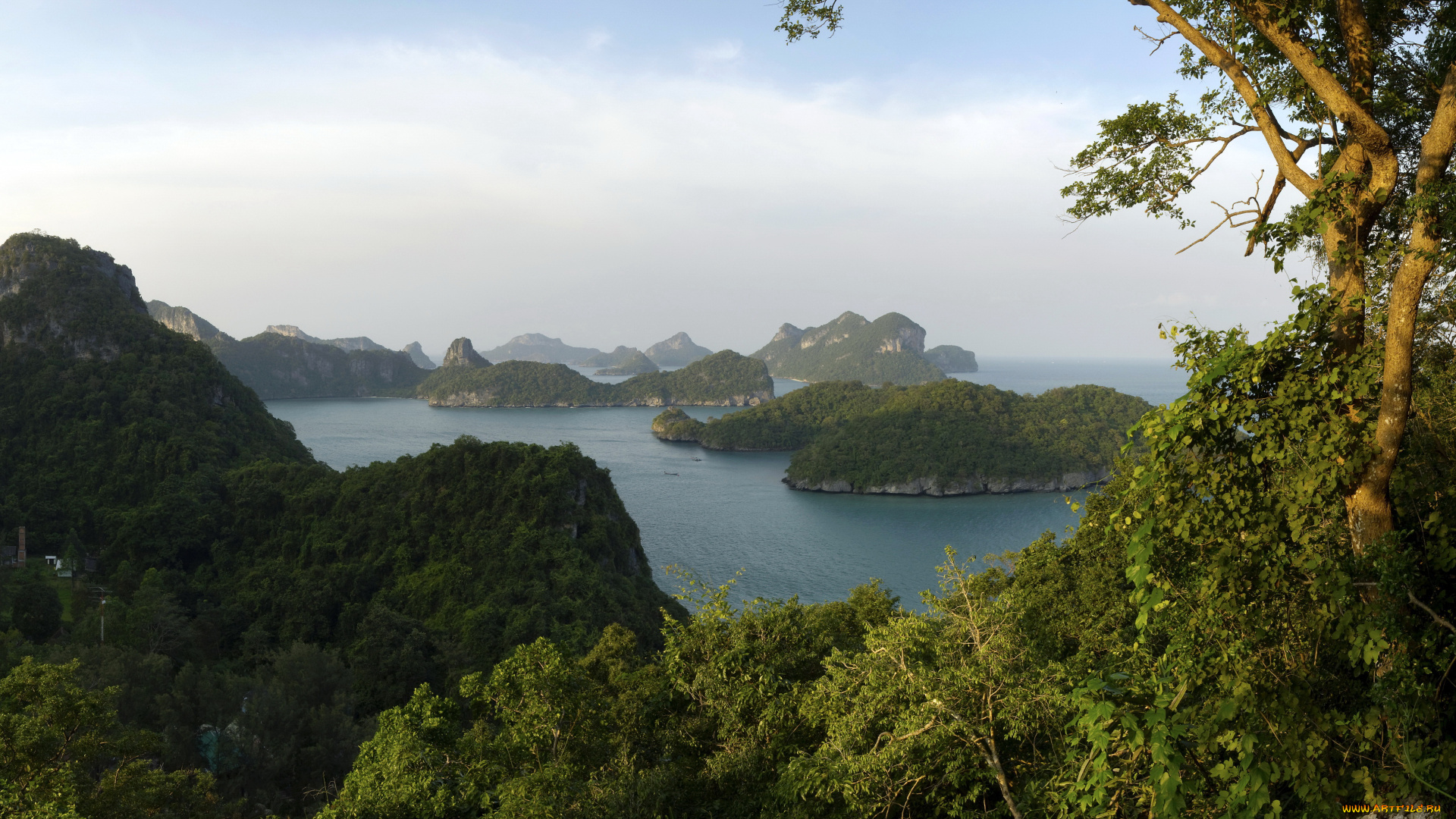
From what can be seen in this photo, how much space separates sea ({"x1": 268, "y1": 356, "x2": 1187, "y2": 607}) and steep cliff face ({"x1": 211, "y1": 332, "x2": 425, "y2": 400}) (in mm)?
38926

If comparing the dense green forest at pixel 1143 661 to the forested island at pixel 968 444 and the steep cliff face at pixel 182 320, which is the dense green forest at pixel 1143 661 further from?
the steep cliff face at pixel 182 320

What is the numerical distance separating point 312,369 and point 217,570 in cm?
11642

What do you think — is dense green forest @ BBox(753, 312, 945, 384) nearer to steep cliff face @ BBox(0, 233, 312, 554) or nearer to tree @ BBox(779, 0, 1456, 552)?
steep cliff face @ BBox(0, 233, 312, 554)

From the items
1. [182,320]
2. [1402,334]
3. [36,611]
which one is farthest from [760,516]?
[182,320]

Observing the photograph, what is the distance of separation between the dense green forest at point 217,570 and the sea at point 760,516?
5417mm

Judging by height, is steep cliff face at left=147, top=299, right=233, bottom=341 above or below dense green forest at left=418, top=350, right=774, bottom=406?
above

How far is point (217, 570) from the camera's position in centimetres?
2870

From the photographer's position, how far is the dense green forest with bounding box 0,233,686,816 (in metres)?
12.8

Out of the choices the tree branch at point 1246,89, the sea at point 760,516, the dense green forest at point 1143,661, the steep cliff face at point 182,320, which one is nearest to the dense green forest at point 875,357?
the sea at point 760,516

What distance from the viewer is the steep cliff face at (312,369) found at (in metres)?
121

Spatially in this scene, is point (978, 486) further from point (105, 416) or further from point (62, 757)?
point (62, 757)

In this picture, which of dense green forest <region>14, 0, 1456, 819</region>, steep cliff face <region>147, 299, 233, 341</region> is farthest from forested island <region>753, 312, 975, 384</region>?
dense green forest <region>14, 0, 1456, 819</region>

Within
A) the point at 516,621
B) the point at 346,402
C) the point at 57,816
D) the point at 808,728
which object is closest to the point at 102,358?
the point at 516,621

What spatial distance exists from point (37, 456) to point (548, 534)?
24.6 meters
